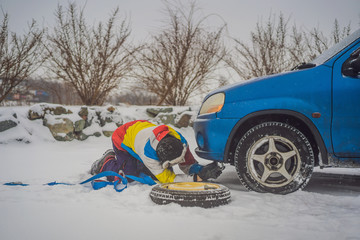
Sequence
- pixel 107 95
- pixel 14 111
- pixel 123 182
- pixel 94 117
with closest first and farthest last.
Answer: pixel 123 182 → pixel 14 111 → pixel 94 117 → pixel 107 95

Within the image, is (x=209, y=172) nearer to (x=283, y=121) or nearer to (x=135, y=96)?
(x=283, y=121)

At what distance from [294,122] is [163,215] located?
158cm

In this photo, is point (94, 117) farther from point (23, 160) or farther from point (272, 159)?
point (272, 159)

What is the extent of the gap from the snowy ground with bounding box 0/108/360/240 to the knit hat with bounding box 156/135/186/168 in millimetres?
353

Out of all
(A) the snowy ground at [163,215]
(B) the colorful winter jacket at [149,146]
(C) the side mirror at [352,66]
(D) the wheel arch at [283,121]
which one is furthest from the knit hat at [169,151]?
(C) the side mirror at [352,66]

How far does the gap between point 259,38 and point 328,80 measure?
650cm

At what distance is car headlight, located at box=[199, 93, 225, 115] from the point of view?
3052mm

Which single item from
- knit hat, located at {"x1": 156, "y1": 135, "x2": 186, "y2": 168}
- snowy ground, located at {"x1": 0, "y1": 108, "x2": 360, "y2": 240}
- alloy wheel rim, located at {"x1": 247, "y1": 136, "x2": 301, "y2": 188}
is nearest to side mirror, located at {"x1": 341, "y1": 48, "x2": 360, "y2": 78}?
alloy wheel rim, located at {"x1": 247, "y1": 136, "x2": 301, "y2": 188}

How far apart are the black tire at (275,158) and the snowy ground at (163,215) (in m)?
0.12

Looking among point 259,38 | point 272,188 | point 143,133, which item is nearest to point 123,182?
point 143,133

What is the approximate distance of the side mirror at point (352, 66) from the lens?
2551mm

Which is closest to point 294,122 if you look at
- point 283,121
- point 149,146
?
point 283,121

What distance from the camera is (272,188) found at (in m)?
Answer: 2.75

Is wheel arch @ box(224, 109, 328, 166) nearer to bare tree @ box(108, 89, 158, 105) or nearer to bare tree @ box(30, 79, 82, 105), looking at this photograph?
bare tree @ box(108, 89, 158, 105)
